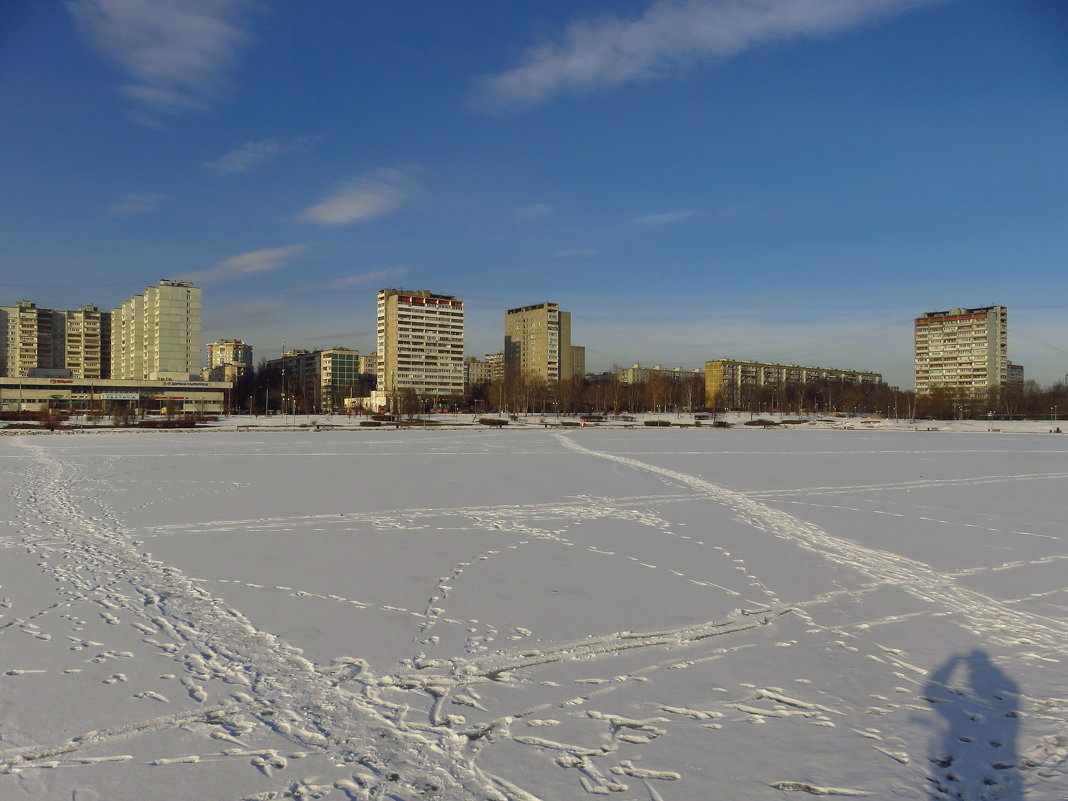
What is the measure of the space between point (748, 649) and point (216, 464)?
19.1 m

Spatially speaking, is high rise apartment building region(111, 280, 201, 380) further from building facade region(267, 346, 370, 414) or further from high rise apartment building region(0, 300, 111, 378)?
high rise apartment building region(0, 300, 111, 378)

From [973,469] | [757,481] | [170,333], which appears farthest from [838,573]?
[170,333]

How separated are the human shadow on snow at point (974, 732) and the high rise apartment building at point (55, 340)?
180 metres

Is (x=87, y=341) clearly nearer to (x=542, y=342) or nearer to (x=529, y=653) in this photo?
(x=542, y=342)

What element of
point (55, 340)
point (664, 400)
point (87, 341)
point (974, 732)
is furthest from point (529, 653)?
point (55, 340)

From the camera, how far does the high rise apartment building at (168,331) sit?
395 ft

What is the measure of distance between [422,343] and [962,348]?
115 meters

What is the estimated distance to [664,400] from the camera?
108500 millimetres

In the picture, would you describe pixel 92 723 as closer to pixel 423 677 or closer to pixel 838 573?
pixel 423 677

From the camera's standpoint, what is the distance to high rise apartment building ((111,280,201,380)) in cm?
12038

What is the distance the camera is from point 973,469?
70.0 ft

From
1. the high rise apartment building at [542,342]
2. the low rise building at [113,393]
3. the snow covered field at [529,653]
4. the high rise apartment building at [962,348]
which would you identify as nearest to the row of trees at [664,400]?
the low rise building at [113,393]

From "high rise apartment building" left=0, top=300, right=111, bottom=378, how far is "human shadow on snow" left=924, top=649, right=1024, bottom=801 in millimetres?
179504

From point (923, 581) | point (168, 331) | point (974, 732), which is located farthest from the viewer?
point (168, 331)
